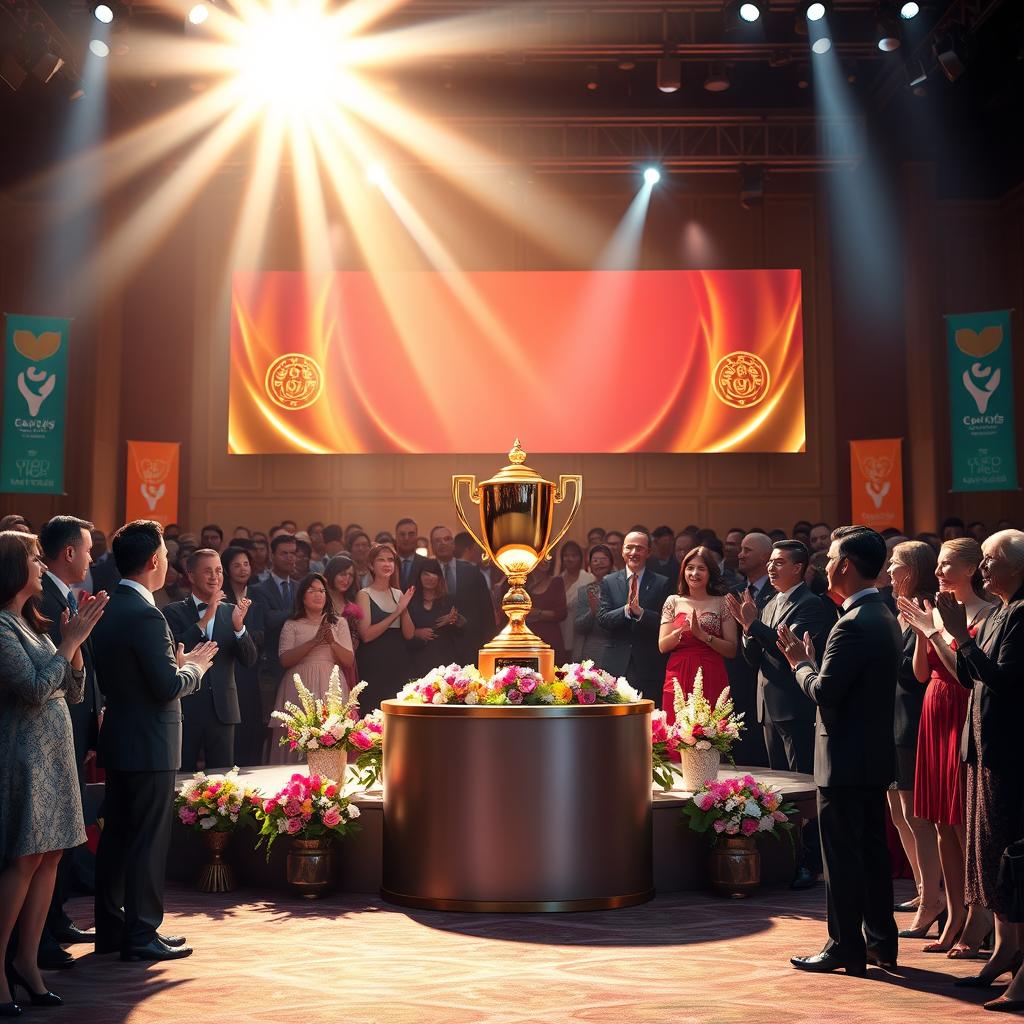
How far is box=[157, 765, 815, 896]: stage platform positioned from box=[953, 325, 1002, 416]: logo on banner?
22.8 feet

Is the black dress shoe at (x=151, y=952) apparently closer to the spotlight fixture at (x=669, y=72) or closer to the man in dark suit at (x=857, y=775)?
the man in dark suit at (x=857, y=775)

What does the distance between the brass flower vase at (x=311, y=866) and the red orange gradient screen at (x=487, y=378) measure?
7246mm

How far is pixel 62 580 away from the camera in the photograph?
3840 mm

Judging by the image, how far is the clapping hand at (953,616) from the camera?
3.55m

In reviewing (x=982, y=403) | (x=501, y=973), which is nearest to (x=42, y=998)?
(x=501, y=973)

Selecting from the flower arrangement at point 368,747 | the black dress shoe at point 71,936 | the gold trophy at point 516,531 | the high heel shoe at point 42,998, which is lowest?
the black dress shoe at point 71,936

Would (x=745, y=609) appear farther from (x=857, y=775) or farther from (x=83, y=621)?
(x=83, y=621)

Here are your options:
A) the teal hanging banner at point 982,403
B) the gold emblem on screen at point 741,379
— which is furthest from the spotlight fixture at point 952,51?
the gold emblem on screen at point 741,379

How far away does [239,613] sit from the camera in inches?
195

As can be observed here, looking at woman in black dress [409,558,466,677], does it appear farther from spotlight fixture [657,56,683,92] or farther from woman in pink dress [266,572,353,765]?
spotlight fixture [657,56,683,92]

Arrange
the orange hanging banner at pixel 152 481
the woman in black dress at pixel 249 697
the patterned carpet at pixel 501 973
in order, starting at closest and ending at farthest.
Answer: the patterned carpet at pixel 501 973 < the woman in black dress at pixel 249 697 < the orange hanging banner at pixel 152 481

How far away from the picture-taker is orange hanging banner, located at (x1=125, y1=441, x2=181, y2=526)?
11.3 metres

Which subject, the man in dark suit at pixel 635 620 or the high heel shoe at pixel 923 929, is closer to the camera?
the high heel shoe at pixel 923 929

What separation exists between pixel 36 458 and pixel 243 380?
205cm
